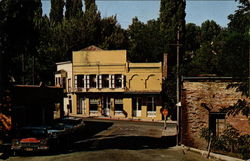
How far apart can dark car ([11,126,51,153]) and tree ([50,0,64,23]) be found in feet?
205

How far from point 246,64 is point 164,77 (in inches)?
1290

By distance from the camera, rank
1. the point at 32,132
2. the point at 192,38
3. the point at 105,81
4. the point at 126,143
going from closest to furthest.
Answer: the point at 32,132, the point at 126,143, the point at 105,81, the point at 192,38

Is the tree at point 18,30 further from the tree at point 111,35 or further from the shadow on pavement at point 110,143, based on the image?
the tree at point 111,35

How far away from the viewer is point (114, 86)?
43594mm

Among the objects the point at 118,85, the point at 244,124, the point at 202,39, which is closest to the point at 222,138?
the point at 244,124

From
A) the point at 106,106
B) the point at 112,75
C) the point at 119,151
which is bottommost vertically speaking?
the point at 119,151

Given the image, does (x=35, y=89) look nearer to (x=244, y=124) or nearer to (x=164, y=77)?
(x=244, y=124)

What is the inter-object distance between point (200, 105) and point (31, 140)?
423 inches

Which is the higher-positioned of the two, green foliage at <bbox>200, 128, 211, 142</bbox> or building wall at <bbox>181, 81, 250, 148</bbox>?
building wall at <bbox>181, 81, 250, 148</bbox>

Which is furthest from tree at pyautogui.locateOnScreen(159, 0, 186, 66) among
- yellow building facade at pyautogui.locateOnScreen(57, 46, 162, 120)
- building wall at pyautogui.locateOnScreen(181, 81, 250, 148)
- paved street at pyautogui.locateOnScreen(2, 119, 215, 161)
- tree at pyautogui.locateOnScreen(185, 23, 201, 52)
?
building wall at pyautogui.locateOnScreen(181, 81, 250, 148)

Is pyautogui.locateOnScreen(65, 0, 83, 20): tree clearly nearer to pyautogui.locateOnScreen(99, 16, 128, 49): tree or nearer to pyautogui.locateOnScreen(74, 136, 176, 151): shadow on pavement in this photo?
pyautogui.locateOnScreen(99, 16, 128, 49): tree

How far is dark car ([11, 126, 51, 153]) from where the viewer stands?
17.1m

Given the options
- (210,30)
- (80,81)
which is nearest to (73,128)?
(80,81)

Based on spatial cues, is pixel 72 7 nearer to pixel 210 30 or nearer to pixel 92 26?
pixel 92 26
